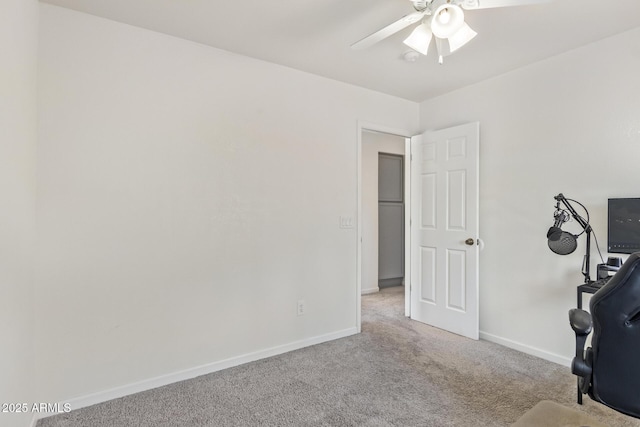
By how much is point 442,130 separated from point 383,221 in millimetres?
2088

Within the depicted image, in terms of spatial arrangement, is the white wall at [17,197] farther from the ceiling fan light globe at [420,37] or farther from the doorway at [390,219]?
the doorway at [390,219]

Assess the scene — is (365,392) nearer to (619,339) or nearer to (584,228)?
(619,339)

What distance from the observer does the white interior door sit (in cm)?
316

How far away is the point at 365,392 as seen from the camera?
2211mm

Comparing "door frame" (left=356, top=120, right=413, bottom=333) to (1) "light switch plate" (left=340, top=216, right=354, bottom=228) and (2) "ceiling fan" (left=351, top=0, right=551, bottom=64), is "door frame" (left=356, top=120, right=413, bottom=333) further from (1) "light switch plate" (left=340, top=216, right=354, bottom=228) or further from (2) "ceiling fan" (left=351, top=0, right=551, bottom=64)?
(2) "ceiling fan" (left=351, top=0, right=551, bottom=64)

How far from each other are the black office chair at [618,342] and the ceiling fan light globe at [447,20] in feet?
4.10

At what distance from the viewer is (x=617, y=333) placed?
47.9 inches

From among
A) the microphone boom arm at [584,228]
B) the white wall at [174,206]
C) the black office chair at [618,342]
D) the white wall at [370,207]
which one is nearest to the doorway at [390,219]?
the white wall at [370,207]

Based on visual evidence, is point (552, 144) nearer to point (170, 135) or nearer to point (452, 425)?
point (452, 425)

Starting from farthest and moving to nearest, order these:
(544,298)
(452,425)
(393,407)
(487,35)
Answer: (544,298), (487,35), (393,407), (452,425)

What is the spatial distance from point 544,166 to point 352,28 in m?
1.94

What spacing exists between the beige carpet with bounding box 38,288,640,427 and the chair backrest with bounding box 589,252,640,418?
0.81 metres

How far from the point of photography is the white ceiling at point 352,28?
202cm

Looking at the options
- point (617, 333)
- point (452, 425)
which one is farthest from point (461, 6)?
point (452, 425)
